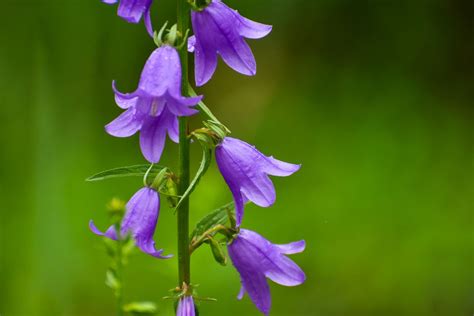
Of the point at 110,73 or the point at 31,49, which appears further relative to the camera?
the point at 110,73

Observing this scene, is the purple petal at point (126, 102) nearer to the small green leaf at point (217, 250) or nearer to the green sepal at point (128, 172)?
the green sepal at point (128, 172)

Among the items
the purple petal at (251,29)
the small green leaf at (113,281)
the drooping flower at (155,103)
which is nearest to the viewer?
the small green leaf at (113,281)

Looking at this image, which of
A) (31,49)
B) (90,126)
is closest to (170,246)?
(90,126)

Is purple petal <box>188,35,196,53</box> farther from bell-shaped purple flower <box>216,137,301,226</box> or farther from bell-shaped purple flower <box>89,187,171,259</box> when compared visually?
bell-shaped purple flower <box>89,187,171,259</box>

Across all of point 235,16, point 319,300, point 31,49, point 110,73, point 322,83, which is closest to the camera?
point 235,16

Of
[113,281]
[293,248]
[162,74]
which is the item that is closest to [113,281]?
[113,281]

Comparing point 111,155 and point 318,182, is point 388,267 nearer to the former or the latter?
point 318,182

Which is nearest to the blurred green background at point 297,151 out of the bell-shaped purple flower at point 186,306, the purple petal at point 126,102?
the bell-shaped purple flower at point 186,306

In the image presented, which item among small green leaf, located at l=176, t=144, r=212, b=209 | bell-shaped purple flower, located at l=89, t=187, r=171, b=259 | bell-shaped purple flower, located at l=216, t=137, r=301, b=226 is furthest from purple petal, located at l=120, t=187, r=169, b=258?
bell-shaped purple flower, located at l=216, t=137, r=301, b=226
